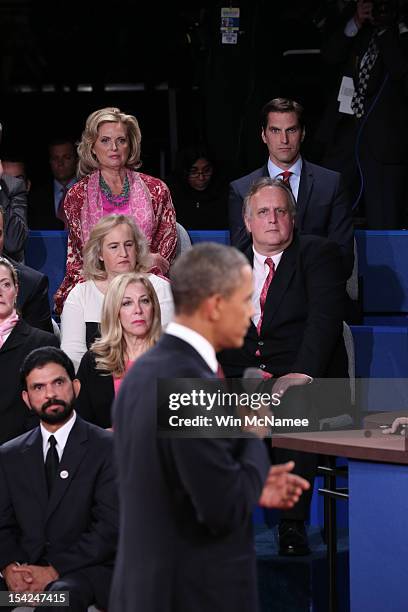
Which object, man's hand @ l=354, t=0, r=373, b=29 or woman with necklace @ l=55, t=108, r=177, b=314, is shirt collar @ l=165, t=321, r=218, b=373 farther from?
man's hand @ l=354, t=0, r=373, b=29

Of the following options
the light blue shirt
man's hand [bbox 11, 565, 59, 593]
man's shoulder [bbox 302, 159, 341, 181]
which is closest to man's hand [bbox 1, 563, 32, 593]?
man's hand [bbox 11, 565, 59, 593]

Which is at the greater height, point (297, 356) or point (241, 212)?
point (241, 212)

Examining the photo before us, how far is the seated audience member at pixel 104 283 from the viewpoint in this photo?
4.66m

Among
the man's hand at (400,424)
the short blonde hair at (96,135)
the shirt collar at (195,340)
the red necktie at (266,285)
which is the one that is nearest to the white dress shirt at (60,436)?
the man's hand at (400,424)

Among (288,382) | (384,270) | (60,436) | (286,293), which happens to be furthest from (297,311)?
(60,436)

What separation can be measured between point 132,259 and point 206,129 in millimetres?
2264

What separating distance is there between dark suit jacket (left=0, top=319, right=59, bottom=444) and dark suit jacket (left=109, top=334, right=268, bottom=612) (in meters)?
1.95

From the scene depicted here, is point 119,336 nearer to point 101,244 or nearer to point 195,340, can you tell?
point 101,244

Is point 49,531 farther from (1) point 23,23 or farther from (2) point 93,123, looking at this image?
(1) point 23,23

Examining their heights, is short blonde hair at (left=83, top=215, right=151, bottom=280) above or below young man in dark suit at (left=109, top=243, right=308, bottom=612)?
above

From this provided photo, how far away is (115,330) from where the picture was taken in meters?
4.30

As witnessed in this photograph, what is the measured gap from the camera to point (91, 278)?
4781 millimetres

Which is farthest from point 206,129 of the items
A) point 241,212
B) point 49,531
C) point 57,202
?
point 49,531

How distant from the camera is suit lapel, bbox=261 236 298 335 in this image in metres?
4.61
